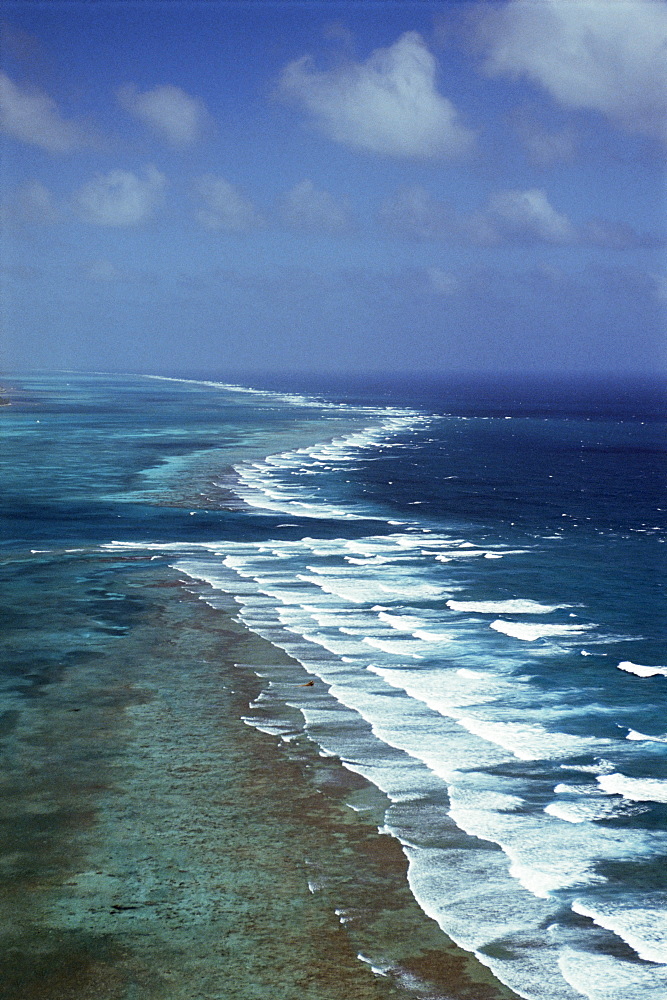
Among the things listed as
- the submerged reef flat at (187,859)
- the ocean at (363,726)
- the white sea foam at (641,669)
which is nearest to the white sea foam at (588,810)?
the ocean at (363,726)

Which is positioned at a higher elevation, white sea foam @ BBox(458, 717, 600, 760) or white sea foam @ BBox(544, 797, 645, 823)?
white sea foam @ BBox(458, 717, 600, 760)

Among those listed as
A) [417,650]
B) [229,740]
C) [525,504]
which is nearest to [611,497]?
[525,504]

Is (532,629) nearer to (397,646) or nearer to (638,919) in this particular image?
(397,646)

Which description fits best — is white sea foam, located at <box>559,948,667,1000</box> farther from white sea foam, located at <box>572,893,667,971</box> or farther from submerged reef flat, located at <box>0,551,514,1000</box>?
submerged reef flat, located at <box>0,551,514,1000</box>

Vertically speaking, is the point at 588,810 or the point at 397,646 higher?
the point at 397,646

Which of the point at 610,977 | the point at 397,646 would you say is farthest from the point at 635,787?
the point at 397,646

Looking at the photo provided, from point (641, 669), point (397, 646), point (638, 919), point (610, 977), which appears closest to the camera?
point (610, 977)

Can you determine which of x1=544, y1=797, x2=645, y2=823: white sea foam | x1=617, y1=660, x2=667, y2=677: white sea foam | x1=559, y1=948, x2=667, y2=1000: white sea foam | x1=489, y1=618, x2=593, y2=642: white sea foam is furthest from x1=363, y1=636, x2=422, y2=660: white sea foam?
x1=559, y1=948, x2=667, y2=1000: white sea foam
